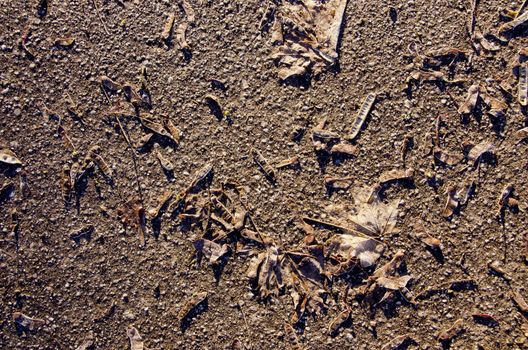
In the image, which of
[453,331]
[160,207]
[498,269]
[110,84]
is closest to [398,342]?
[453,331]

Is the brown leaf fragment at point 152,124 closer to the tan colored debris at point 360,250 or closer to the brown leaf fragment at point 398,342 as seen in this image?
the tan colored debris at point 360,250

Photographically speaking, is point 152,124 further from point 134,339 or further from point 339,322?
point 339,322

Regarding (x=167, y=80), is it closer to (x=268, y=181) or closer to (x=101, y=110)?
(x=101, y=110)

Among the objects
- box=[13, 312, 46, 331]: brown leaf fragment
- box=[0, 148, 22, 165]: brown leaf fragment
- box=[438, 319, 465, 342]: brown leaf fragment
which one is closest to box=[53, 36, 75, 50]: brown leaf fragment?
box=[0, 148, 22, 165]: brown leaf fragment

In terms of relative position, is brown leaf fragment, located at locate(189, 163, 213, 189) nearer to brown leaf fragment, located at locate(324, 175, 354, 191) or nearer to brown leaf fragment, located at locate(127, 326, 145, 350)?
brown leaf fragment, located at locate(324, 175, 354, 191)

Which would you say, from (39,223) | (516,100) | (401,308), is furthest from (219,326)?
(516,100)

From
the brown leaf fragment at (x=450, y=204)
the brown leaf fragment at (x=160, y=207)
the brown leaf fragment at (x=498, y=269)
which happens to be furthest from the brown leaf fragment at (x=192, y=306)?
the brown leaf fragment at (x=498, y=269)
